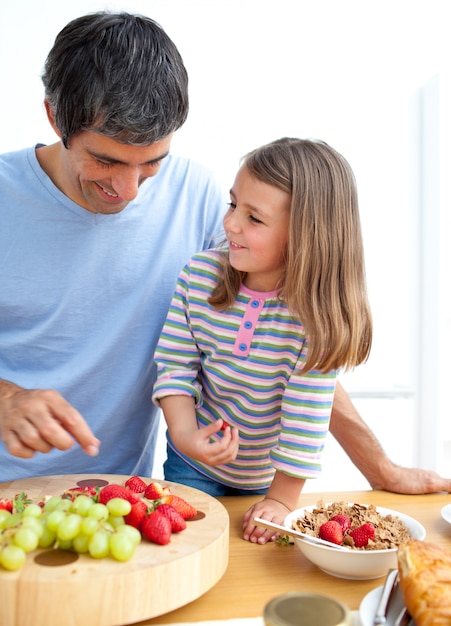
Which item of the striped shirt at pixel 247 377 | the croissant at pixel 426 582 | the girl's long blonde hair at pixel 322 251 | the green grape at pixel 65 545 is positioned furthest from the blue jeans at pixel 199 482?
the croissant at pixel 426 582

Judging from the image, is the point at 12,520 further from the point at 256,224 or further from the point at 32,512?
the point at 256,224

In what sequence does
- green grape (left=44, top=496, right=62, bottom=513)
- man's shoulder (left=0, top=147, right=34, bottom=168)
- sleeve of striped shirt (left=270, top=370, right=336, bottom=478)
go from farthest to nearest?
man's shoulder (left=0, top=147, right=34, bottom=168)
sleeve of striped shirt (left=270, top=370, right=336, bottom=478)
green grape (left=44, top=496, right=62, bottom=513)

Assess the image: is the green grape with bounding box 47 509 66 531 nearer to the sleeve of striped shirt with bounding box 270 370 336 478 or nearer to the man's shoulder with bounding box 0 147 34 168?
the sleeve of striped shirt with bounding box 270 370 336 478

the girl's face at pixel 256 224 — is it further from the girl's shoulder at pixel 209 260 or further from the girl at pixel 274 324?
the girl's shoulder at pixel 209 260

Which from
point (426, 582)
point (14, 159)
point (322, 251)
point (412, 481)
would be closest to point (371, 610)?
point (426, 582)

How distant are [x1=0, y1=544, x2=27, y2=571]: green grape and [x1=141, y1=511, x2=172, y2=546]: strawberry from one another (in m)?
0.19

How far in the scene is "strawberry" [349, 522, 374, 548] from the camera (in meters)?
1.14

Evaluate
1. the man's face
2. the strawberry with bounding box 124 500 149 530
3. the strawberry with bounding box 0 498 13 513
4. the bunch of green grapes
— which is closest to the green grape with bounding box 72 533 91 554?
the bunch of green grapes

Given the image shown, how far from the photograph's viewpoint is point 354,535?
1160 millimetres

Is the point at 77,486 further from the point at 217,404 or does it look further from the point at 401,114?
the point at 401,114

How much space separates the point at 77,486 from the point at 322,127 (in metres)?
2.88

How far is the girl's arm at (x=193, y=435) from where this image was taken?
1.38 metres

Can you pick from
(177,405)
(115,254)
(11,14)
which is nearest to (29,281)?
(115,254)

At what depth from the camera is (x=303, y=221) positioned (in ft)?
4.99
